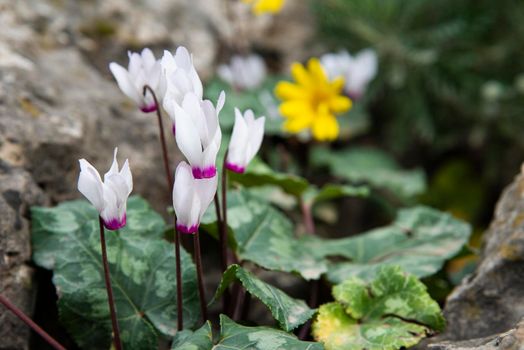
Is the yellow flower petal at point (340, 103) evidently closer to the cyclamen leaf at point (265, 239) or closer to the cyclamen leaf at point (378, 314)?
the cyclamen leaf at point (265, 239)

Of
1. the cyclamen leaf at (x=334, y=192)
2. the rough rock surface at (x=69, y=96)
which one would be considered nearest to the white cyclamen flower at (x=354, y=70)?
the rough rock surface at (x=69, y=96)

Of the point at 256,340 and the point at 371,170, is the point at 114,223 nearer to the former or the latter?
the point at 256,340

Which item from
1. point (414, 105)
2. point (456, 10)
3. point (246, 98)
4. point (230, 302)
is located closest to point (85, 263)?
point (230, 302)

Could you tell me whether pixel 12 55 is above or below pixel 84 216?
above

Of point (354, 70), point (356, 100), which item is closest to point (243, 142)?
point (354, 70)

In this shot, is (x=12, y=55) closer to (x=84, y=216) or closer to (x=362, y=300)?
(x=84, y=216)

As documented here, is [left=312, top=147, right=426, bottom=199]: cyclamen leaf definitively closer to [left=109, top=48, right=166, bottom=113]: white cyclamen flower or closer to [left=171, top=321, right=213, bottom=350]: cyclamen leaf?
[left=109, top=48, right=166, bottom=113]: white cyclamen flower
